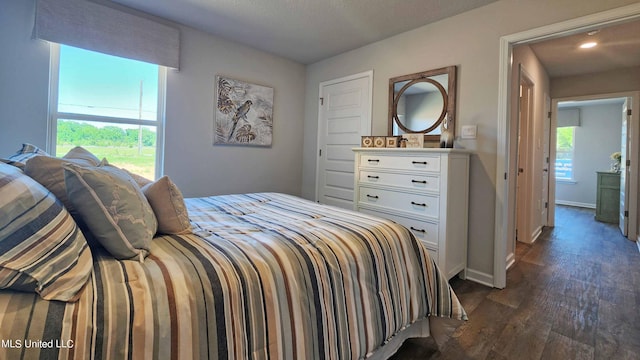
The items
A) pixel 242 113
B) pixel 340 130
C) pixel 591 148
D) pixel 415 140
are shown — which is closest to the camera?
pixel 415 140

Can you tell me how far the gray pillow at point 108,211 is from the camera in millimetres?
894

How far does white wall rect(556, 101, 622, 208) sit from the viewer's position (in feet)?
19.8

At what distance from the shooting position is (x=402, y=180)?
8.29 ft

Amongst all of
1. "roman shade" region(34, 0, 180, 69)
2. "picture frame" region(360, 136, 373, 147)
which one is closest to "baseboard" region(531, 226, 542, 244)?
"picture frame" region(360, 136, 373, 147)

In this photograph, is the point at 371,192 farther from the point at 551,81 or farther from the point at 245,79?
the point at 551,81

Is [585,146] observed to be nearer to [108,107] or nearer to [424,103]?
[424,103]

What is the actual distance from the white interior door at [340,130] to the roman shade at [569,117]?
592 centimetres

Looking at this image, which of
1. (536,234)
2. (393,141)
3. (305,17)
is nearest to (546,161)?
(536,234)

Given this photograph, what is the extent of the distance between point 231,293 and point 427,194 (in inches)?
73.6

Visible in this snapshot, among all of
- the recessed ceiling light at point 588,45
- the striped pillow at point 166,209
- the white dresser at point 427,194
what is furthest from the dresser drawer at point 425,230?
the recessed ceiling light at point 588,45

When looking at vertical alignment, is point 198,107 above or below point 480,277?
above

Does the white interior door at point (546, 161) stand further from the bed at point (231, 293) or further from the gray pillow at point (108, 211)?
the gray pillow at point (108, 211)

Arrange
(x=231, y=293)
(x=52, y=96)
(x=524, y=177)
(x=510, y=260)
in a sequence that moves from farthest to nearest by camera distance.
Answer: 1. (x=524, y=177)
2. (x=510, y=260)
3. (x=52, y=96)
4. (x=231, y=293)

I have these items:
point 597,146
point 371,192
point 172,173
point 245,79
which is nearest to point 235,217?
point 371,192
